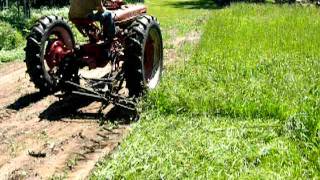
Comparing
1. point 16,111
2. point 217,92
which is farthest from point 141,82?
point 16,111

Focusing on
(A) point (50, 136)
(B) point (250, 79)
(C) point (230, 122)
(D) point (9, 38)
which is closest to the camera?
(C) point (230, 122)

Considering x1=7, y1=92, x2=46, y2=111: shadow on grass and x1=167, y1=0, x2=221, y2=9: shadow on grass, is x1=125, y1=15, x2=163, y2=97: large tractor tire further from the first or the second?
x1=167, y1=0, x2=221, y2=9: shadow on grass

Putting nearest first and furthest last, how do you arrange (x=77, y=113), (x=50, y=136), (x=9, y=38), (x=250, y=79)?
1. (x=50, y=136)
2. (x=77, y=113)
3. (x=250, y=79)
4. (x=9, y=38)

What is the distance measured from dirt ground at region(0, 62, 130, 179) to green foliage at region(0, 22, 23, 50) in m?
4.94

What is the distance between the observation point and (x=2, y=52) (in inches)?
524

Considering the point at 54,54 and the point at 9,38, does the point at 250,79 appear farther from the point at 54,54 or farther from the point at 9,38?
the point at 9,38

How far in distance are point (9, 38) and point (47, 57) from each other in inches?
247

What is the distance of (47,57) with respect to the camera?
870 centimetres

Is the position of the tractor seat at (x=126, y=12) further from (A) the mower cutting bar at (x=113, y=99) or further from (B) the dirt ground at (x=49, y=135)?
(A) the mower cutting bar at (x=113, y=99)

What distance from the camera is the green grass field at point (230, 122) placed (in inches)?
218

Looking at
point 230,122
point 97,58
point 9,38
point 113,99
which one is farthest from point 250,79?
point 9,38

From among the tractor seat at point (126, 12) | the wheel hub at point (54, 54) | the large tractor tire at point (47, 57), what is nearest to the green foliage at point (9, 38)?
the tractor seat at point (126, 12)

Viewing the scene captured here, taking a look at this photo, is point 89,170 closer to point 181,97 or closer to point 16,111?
point 181,97

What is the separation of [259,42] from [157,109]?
251 inches
